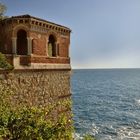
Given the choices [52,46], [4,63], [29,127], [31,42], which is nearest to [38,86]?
[31,42]

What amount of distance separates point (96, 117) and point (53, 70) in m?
30.8

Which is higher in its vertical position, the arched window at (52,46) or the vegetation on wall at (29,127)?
the arched window at (52,46)

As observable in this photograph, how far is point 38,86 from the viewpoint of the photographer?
912 inches

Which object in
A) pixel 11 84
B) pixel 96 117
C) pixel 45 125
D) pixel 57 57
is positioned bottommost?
pixel 96 117

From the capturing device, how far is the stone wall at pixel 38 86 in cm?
2066

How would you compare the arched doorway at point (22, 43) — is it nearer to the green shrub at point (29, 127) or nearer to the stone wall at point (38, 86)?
the stone wall at point (38, 86)

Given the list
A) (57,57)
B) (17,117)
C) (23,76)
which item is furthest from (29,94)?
(17,117)

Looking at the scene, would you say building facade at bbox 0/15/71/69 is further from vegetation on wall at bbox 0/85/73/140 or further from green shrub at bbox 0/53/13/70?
vegetation on wall at bbox 0/85/73/140

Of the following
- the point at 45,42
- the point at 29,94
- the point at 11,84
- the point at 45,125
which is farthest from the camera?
the point at 45,42

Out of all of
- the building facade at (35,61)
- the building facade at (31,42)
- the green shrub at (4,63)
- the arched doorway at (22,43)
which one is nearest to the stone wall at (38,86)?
the building facade at (35,61)

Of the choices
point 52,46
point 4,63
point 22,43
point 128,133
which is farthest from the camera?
point 128,133

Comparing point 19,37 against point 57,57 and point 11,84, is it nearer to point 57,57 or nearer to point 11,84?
point 57,57

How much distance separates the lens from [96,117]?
53.8 meters

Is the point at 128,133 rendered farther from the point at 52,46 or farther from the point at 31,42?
the point at 31,42
